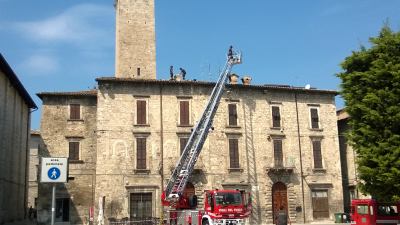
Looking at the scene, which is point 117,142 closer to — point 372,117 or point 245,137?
point 245,137

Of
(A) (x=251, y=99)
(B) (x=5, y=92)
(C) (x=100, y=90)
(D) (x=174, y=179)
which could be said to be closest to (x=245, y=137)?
(A) (x=251, y=99)

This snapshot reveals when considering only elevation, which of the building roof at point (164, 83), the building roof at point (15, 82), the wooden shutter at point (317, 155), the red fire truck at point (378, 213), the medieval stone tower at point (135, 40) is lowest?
the red fire truck at point (378, 213)

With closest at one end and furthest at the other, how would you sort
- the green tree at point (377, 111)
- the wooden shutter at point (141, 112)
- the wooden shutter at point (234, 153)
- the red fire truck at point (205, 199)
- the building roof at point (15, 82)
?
the green tree at point (377, 111)
the red fire truck at point (205, 199)
the building roof at point (15, 82)
the wooden shutter at point (141, 112)
the wooden shutter at point (234, 153)

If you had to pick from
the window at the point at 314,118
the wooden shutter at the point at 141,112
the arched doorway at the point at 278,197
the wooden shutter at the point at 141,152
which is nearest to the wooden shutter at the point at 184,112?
the wooden shutter at the point at 141,112

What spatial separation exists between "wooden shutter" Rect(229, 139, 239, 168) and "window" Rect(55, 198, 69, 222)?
11.6 meters

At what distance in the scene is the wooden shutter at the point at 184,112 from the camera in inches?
1298

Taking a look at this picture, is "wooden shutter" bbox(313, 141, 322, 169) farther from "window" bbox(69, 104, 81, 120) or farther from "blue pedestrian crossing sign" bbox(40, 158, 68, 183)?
"blue pedestrian crossing sign" bbox(40, 158, 68, 183)

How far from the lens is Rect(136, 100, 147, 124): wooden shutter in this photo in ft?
106

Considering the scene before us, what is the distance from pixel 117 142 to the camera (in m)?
31.7

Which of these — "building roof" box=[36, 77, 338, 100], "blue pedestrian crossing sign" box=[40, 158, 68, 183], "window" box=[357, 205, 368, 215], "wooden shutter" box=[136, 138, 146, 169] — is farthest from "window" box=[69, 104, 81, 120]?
"blue pedestrian crossing sign" box=[40, 158, 68, 183]

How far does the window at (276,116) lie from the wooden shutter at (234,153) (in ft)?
11.1

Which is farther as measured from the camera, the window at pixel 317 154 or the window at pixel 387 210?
the window at pixel 317 154

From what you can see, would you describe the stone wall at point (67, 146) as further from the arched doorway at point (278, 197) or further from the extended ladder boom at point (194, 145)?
the arched doorway at point (278, 197)

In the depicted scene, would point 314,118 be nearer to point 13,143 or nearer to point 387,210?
point 387,210
